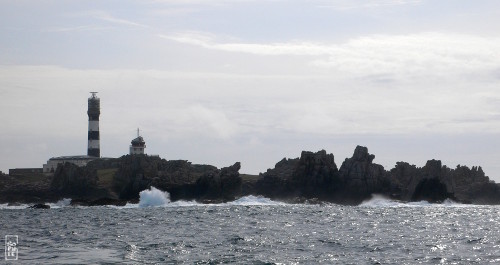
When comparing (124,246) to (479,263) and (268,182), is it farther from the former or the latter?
(268,182)

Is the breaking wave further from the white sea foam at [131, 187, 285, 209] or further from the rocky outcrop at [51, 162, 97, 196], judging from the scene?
the rocky outcrop at [51, 162, 97, 196]

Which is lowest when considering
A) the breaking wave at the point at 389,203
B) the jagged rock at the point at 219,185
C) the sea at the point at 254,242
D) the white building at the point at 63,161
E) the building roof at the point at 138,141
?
the sea at the point at 254,242

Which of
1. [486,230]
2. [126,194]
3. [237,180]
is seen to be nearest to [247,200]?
[237,180]

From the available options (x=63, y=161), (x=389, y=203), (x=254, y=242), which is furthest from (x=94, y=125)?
(x=254, y=242)

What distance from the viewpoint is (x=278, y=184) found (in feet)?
477

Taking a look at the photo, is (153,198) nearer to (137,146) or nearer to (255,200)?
(255,200)

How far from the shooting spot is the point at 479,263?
41.8 m

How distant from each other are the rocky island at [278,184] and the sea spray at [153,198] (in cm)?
285

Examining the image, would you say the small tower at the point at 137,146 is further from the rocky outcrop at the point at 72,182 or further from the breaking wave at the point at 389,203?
the breaking wave at the point at 389,203

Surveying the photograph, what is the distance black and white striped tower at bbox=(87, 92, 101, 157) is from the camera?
18762cm

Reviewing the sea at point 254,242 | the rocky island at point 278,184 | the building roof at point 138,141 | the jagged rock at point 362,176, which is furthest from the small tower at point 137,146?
the sea at point 254,242

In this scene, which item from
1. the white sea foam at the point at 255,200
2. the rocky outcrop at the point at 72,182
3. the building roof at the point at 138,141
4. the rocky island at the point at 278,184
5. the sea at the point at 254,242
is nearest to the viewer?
the sea at the point at 254,242

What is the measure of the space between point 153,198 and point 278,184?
77.1 feet

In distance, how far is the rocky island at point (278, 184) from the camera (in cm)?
13988
